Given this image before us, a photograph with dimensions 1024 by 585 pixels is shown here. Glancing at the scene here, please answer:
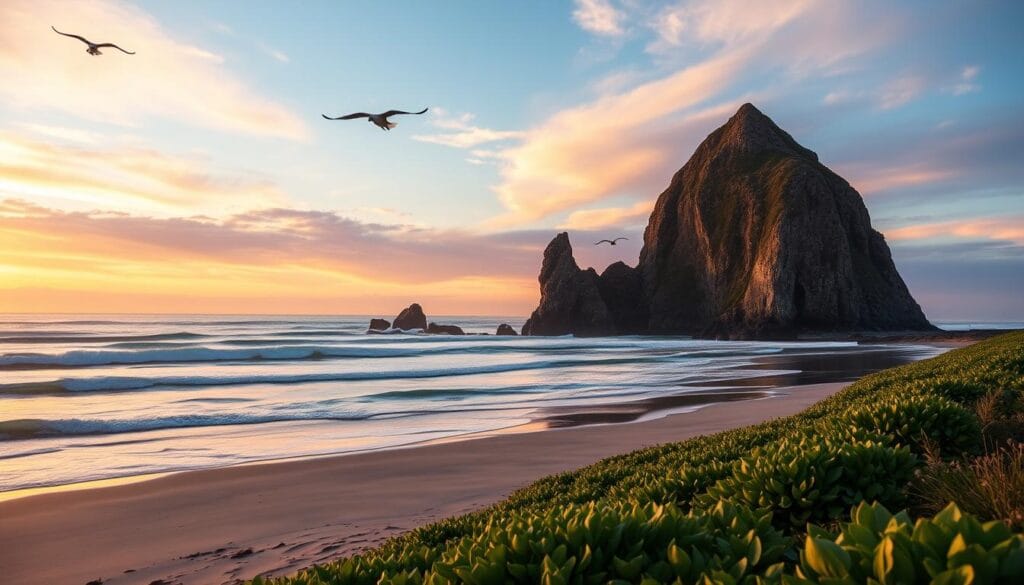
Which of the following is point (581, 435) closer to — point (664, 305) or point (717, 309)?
point (717, 309)

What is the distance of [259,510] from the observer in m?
10.2

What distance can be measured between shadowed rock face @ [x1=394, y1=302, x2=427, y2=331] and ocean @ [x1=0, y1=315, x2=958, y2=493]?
208ft

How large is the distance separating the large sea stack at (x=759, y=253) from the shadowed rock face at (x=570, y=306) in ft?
5.34

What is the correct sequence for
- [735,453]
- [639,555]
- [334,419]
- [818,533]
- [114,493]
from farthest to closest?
[334,419]
[114,493]
[735,453]
[639,555]
[818,533]

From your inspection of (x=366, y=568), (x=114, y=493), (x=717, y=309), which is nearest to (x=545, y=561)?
(x=366, y=568)

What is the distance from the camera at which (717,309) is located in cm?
9606

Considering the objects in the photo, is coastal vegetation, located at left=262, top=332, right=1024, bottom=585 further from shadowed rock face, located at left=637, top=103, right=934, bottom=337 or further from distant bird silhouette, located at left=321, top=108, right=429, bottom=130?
shadowed rock face, located at left=637, top=103, right=934, bottom=337

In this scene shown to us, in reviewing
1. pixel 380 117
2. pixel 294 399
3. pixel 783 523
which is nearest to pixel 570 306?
pixel 294 399

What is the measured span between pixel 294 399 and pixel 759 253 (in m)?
77.8

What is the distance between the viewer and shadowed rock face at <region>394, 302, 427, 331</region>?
114 metres

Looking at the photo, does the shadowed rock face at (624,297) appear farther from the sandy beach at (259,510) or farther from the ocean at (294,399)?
the sandy beach at (259,510)

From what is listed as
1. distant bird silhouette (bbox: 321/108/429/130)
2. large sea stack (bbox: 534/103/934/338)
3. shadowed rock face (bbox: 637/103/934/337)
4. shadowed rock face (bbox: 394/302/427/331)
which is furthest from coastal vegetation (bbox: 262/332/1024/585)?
shadowed rock face (bbox: 394/302/427/331)

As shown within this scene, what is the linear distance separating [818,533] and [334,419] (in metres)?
20.3

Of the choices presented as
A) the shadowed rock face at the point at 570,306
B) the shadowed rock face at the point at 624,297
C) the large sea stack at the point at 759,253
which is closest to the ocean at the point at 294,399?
the large sea stack at the point at 759,253
